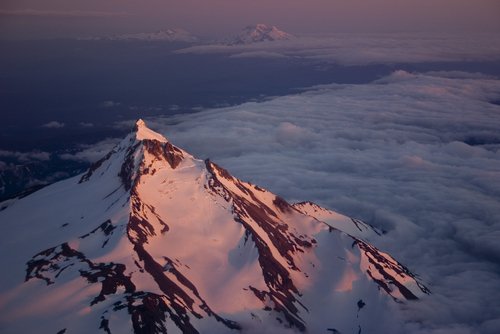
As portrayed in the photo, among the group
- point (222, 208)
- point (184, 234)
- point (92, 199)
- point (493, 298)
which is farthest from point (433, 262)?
point (92, 199)

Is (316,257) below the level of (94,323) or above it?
below

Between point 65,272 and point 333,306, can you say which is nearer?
point 65,272

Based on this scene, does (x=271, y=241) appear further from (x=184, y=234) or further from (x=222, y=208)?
(x=184, y=234)

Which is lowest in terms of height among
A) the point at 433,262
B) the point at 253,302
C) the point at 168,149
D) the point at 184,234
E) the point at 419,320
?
the point at 433,262

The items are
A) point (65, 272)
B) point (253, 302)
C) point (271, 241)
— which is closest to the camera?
point (65, 272)

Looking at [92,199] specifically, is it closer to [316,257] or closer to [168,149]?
[168,149]

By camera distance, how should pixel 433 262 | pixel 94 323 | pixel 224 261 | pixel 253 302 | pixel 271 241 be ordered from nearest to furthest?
1. pixel 94 323
2. pixel 253 302
3. pixel 224 261
4. pixel 271 241
5. pixel 433 262
